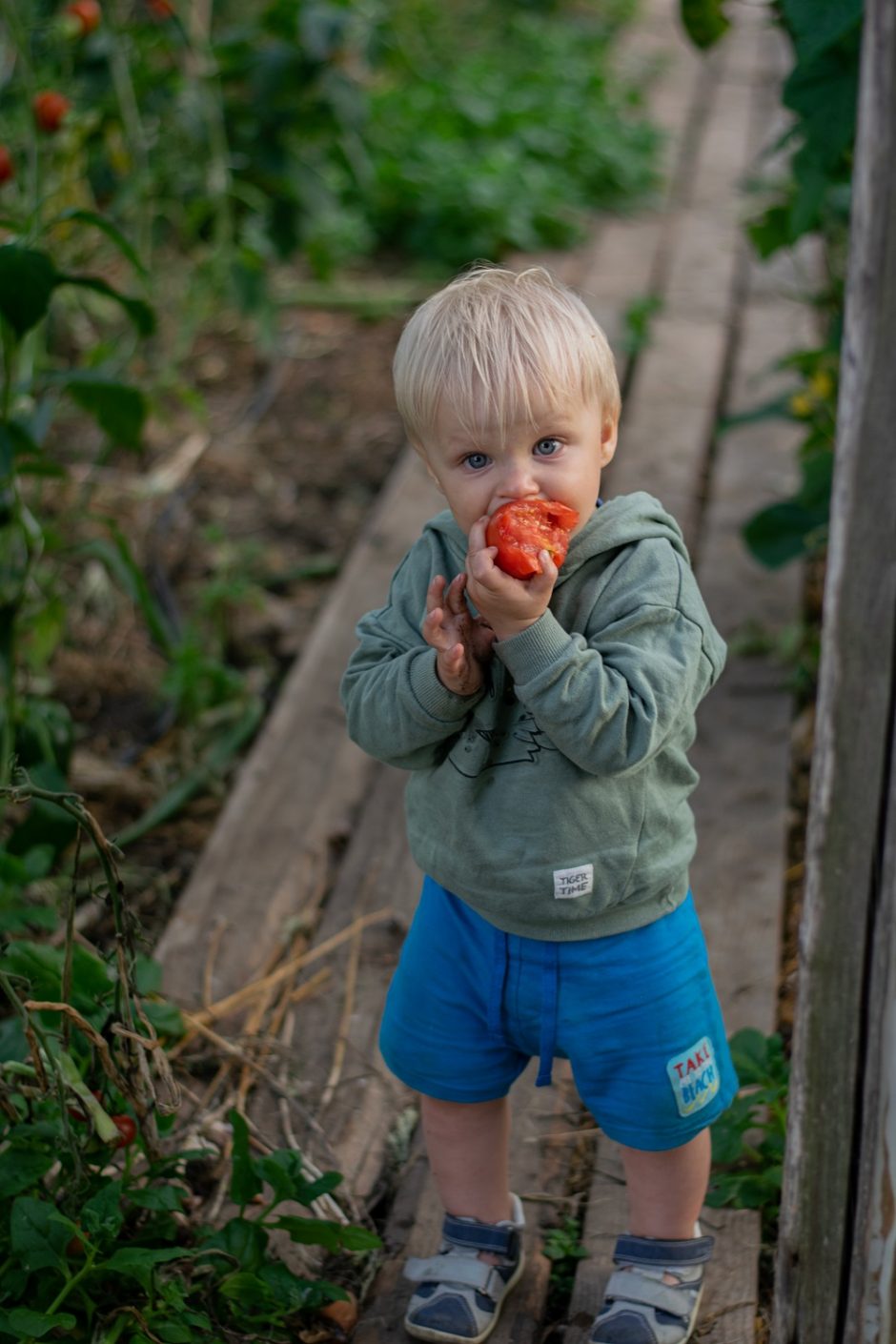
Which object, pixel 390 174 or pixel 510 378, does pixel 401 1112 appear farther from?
pixel 390 174

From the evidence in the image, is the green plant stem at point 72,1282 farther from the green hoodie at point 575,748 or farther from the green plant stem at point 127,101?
the green plant stem at point 127,101

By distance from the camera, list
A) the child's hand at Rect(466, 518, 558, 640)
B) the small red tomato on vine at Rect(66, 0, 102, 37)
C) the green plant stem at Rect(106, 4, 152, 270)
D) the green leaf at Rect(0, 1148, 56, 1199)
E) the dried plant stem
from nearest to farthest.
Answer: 1. the child's hand at Rect(466, 518, 558, 640)
2. the green leaf at Rect(0, 1148, 56, 1199)
3. the dried plant stem
4. the small red tomato on vine at Rect(66, 0, 102, 37)
5. the green plant stem at Rect(106, 4, 152, 270)

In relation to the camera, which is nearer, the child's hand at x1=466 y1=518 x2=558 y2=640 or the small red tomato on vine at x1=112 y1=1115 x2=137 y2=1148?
the child's hand at x1=466 y1=518 x2=558 y2=640

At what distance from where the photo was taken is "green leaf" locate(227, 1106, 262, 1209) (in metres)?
1.76

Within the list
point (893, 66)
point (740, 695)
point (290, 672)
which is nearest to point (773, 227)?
point (740, 695)

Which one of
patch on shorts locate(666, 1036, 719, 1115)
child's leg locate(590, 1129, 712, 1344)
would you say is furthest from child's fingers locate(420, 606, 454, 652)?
child's leg locate(590, 1129, 712, 1344)

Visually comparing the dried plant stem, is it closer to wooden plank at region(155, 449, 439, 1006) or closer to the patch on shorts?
wooden plank at region(155, 449, 439, 1006)

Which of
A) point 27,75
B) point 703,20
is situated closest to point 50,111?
point 27,75

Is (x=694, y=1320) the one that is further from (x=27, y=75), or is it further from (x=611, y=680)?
(x=27, y=75)

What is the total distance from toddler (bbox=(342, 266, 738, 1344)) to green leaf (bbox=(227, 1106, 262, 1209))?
0.20 metres

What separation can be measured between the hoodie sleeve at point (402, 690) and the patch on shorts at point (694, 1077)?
396 mm

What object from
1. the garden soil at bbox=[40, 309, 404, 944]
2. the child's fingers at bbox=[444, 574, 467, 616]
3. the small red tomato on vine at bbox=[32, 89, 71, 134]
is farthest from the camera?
the small red tomato on vine at bbox=[32, 89, 71, 134]

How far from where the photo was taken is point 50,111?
302cm

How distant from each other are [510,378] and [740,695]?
157 cm
